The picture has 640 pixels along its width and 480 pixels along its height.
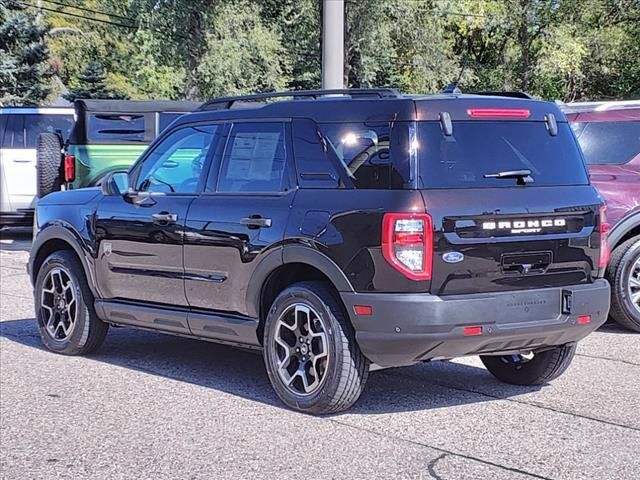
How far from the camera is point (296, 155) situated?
246 inches

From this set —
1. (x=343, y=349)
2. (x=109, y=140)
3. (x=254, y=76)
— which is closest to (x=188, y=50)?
(x=254, y=76)

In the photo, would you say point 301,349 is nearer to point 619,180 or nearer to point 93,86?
point 619,180

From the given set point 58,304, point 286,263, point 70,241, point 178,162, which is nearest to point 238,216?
point 286,263

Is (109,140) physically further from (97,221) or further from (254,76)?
(254,76)

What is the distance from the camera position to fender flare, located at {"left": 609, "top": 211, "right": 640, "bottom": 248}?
9.01 metres

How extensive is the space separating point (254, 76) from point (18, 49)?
14243 millimetres

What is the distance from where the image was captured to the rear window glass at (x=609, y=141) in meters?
9.33

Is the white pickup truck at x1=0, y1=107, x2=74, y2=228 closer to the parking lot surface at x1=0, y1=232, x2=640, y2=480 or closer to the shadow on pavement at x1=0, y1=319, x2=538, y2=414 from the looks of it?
the shadow on pavement at x1=0, y1=319, x2=538, y2=414

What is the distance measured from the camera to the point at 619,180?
362 inches

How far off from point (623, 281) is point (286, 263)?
4149 mm

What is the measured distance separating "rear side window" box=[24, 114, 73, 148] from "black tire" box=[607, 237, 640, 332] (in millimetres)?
10729

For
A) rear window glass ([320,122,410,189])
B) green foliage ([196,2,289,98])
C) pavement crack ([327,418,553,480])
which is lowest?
pavement crack ([327,418,553,480])

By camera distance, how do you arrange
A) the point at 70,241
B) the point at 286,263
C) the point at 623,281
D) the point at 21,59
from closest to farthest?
the point at 286,263 → the point at 70,241 → the point at 623,281 → the point at 21,59

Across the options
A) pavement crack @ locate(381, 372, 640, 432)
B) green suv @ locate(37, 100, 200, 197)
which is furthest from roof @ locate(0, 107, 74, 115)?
pavement crack @ locate(381, 372, 640, 432)
